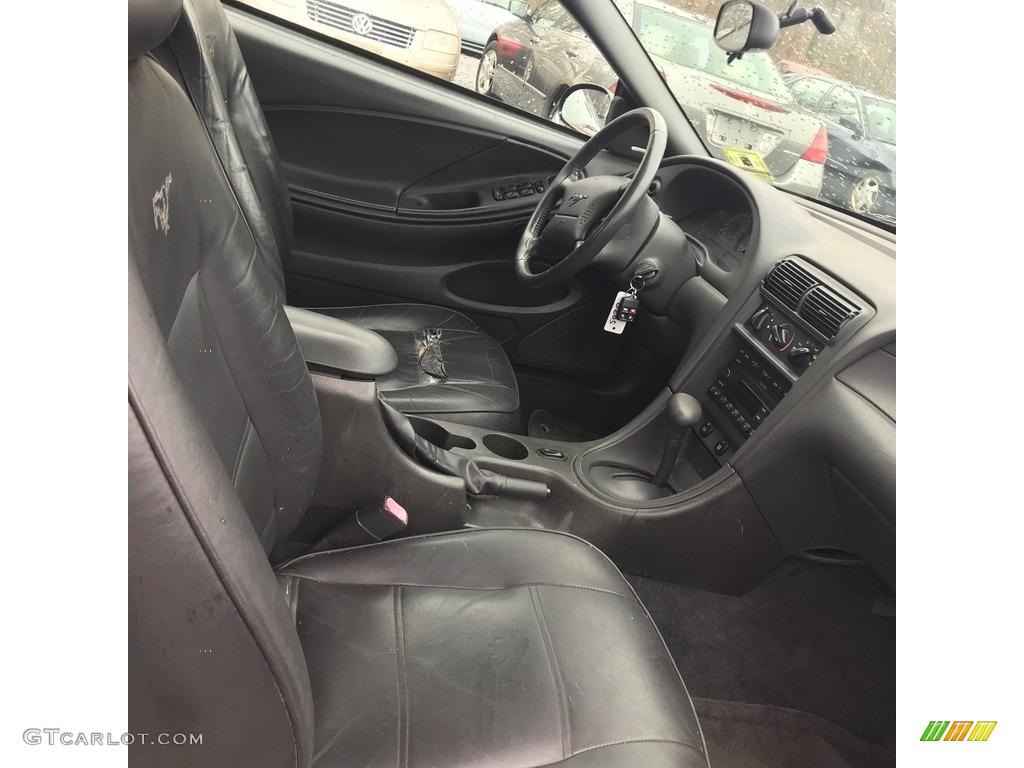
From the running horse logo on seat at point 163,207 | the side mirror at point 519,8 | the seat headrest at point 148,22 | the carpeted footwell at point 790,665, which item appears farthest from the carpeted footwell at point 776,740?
the side mirror at point 519,8

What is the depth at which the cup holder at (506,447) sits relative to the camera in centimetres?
134

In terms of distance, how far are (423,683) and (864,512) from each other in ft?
2.20

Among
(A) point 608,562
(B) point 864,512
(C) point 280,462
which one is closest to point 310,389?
(C) point 280,462

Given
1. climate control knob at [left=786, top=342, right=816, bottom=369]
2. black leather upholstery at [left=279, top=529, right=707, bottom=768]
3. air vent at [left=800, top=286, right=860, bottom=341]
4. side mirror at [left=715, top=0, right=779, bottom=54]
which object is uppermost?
side mirror at [left=715, top=0, right=779, bottom=54]

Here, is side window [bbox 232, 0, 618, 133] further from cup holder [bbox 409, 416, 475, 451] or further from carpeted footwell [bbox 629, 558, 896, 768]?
carpeted footwell [bbox 629, 558, 896, 768]

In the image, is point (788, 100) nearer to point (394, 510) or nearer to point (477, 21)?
point (477, 21)

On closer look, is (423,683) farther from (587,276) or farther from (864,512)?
(587,276)

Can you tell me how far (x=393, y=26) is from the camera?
172 centimetres

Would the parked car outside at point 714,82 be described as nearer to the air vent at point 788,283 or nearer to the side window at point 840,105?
the side window at point 840,105

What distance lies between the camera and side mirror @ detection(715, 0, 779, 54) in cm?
139

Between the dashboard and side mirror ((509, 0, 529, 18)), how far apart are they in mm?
565

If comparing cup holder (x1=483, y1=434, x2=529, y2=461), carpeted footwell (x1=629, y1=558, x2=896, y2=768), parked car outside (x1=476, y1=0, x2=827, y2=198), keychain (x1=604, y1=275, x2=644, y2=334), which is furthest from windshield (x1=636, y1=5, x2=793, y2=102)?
carpeted footwell (x1=629, y1=558, x2=896, y2=768)

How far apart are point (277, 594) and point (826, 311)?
92cm

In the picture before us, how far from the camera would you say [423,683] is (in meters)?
0.78
